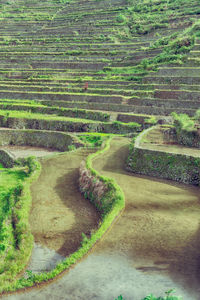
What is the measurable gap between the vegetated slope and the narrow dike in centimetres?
1018

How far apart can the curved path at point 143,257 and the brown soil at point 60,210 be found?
1681mm

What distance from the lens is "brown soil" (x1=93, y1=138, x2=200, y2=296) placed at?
874 centimetres

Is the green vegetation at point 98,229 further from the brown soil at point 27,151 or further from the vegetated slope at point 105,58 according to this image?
the vegetated slope at point 105,58

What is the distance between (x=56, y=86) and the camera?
33.5 m

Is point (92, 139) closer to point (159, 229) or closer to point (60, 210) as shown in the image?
point (60, 210)

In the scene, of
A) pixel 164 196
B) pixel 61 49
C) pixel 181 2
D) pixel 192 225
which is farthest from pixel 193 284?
pixel 181 2

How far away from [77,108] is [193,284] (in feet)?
75.7

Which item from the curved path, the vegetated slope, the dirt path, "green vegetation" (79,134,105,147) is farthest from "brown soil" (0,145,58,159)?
the curved path

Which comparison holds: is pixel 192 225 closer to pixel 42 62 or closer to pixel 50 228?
pixel 50 228

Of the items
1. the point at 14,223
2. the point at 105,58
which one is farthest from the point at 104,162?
the point at 105,58

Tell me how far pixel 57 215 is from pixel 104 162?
492 centimetres

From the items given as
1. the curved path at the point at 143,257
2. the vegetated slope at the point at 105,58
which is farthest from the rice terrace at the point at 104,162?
the vegetated slope at the point at 105,58

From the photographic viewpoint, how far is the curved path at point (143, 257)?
25.8 ft

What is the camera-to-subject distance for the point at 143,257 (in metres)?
9.20
